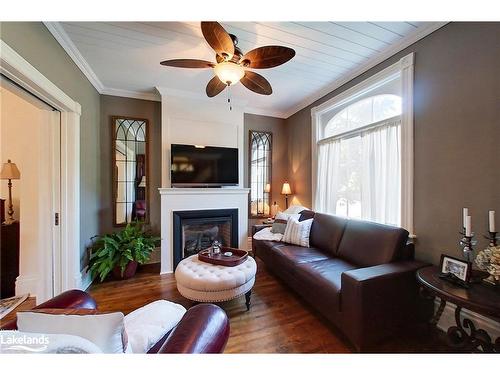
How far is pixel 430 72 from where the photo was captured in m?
1.83

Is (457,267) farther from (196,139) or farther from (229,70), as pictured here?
(196,139)

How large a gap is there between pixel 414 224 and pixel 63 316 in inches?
102

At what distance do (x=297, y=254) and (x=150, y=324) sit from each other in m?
1.68

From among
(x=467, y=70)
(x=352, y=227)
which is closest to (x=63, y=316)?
(x=352, y=227)

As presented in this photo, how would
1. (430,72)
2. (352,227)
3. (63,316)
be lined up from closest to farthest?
1. (63,316)
2. (430,72)
3. (352,227)

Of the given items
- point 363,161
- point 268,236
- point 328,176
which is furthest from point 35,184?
point 363,161

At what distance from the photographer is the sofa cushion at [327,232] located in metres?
2.42

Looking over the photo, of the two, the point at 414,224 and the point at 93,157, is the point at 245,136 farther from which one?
the point at 414,224

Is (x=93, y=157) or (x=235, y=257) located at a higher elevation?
(x=93, y=157)

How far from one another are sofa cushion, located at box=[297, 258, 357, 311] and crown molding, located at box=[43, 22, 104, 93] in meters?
3.10

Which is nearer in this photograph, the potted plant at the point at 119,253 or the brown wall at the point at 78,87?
the brown wall at the point at 78,87

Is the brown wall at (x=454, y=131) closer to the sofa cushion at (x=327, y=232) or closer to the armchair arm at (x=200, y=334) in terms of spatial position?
the sofa cushion at (x=327, y=232)

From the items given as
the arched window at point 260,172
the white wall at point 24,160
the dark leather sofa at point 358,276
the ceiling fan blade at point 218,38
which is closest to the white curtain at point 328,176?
the dark leather sofa at point 358,276

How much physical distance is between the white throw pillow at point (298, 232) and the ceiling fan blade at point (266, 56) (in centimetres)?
194
